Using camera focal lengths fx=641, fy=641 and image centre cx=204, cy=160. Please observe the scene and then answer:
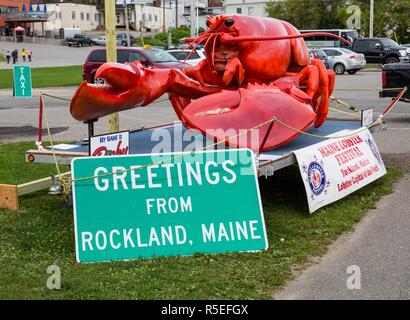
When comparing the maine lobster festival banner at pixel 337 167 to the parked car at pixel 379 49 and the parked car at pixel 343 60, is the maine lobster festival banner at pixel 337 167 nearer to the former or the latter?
the parked car at pixel 343 60

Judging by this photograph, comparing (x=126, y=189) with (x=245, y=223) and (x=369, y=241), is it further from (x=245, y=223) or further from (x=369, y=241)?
(x=369, y=241)

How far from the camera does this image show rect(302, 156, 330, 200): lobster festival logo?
6.64 meters

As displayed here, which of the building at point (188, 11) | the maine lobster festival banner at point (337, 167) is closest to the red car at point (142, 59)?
the maine lobster festival banner at point (337, 167)

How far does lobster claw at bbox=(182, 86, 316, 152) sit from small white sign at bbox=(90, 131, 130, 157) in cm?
83

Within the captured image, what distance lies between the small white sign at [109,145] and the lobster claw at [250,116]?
83 cm

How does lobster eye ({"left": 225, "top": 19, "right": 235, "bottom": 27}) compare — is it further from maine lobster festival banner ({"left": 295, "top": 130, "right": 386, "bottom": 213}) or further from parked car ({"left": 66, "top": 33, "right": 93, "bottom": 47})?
parked car ({"left": 66, "top": 33, "right": 93, "bottom": 47})

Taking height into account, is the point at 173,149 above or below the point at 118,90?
below

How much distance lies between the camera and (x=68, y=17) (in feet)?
277

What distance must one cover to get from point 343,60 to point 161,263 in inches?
1194

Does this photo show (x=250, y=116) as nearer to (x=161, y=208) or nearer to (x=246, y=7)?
(x=161, y=208)

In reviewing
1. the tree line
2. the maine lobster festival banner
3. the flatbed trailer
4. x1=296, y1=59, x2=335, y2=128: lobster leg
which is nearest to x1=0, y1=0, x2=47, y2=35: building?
the tree line

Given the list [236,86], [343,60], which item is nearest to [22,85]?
[236,86]

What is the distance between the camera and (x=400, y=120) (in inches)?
577

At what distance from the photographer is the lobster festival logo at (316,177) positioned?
21.8 ft
